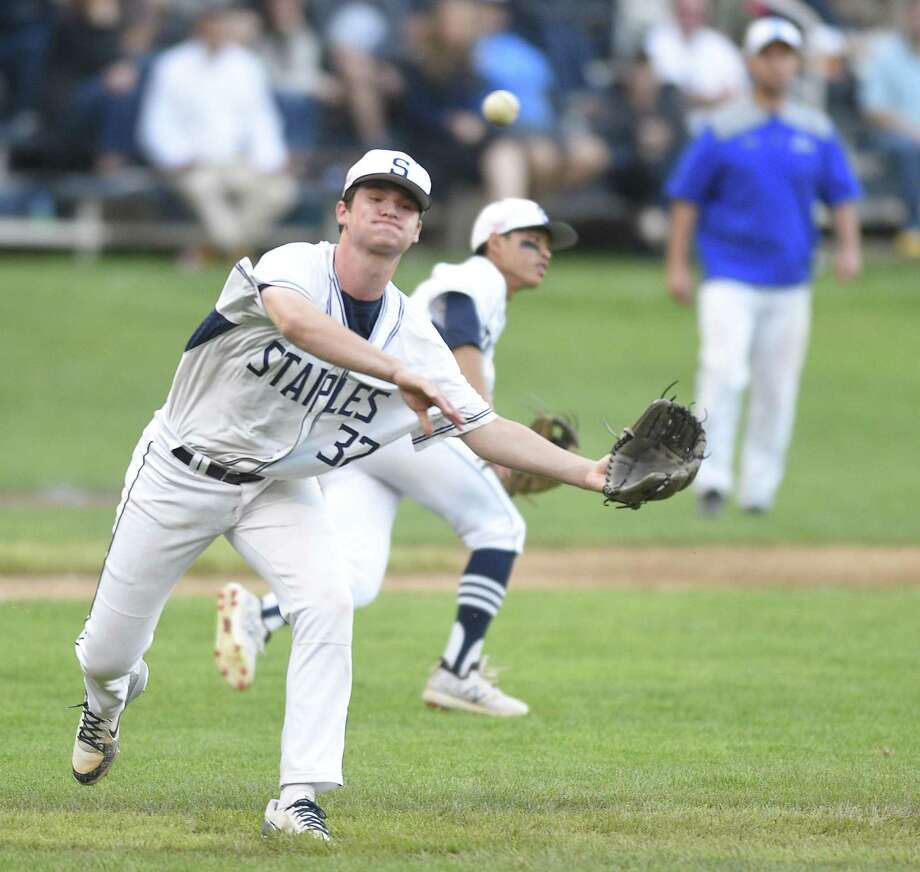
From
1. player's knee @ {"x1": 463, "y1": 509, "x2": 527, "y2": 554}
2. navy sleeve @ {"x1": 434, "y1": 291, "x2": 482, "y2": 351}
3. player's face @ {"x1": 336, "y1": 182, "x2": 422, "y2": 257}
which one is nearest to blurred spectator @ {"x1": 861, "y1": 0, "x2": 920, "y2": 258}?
player's knee @ {"x1": 463, "y1": 509, "x2": 527, "y2": 554}

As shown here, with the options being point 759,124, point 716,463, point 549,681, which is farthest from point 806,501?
point 549,681

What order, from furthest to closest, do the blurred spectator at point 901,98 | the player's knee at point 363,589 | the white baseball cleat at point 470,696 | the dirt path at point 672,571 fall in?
the blurred spectator at point 901,98 < the dirt path at point 672,571 < the white baseball cleat at point 470,696 < the player's knee at point 363,589

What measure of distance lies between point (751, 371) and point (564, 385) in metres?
5.25

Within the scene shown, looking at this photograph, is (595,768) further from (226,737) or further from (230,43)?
(230,43)

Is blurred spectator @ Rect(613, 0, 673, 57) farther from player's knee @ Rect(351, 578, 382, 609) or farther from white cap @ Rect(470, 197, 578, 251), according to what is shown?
player's knee @ Rect(351, 578, 382, 609)

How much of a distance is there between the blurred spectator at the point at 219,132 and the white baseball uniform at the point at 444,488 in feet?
38.5

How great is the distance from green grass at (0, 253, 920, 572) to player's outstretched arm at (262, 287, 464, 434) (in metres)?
6.26

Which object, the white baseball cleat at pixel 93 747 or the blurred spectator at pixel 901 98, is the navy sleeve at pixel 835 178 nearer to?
the white baseball cleat at pixel 93 747

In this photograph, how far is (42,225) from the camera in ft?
66.1

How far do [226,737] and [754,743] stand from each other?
77.9 inches

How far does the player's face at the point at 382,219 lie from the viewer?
5.09m

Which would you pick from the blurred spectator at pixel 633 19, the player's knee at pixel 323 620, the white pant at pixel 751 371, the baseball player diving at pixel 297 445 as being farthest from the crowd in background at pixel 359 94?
the player's knee at pixel 323 620

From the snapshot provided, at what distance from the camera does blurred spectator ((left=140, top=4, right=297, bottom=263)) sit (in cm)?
1848

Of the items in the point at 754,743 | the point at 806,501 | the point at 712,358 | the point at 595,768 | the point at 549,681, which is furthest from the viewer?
the point at 806,501
